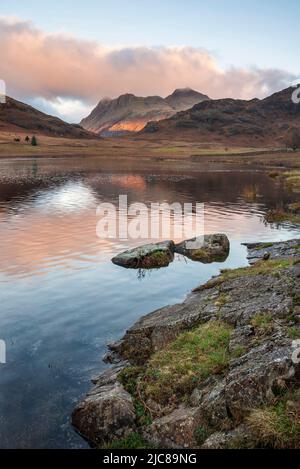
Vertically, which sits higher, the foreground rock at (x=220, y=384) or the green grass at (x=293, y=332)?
the green grass at (x=293, y=332)

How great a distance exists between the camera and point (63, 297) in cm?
2353

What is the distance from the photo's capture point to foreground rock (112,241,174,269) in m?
30.0

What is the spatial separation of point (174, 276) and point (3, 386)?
15233 mm

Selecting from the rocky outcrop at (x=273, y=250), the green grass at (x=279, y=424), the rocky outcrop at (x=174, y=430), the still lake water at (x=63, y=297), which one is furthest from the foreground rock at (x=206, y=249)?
the green grass at (x=279, y=424)

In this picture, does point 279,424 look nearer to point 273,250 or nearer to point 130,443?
point 130,443

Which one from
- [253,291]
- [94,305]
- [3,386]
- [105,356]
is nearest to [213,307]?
[253,291]

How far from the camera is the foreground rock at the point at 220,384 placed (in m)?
10.9

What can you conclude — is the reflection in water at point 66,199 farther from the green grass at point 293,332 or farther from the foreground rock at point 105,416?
the green grass at point 293,332

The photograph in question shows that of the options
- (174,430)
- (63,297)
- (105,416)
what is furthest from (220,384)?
(63,297)

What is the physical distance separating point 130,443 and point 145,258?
19.4 meters

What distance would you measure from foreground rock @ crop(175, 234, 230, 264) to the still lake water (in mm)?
1052

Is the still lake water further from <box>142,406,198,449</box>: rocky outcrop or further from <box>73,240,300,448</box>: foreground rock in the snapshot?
<box>142,406,198,449</box>: rocky outcrop

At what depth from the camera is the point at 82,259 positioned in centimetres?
3120

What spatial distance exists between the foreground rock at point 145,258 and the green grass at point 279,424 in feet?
65.1
